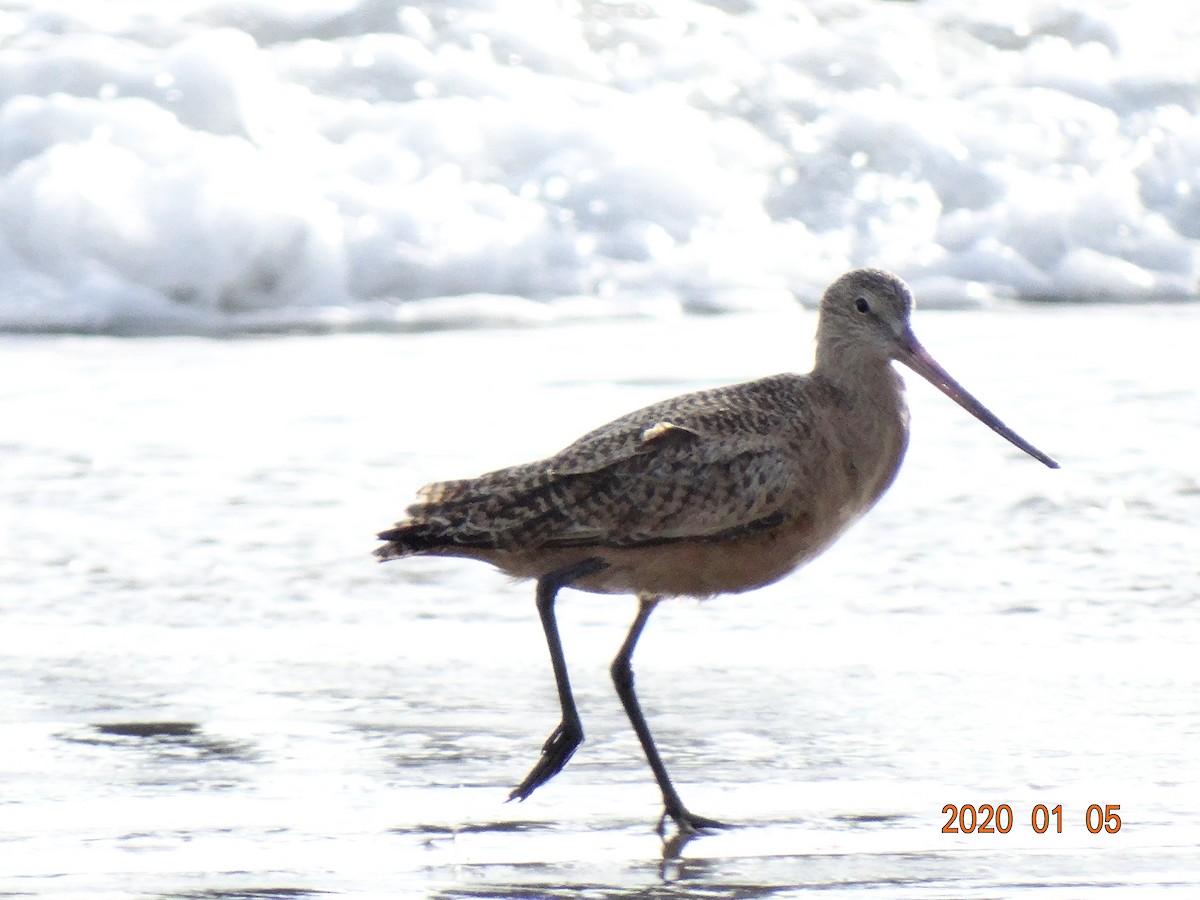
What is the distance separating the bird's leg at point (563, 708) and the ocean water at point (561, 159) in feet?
17.4

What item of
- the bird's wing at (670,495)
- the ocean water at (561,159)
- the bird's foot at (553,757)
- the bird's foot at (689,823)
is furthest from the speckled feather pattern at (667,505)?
the ocean water at (561,159)

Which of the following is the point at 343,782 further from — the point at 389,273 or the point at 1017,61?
the point at 1017,61

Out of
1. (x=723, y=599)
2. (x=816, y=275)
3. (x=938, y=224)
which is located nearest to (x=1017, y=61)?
(x=938, y=224)

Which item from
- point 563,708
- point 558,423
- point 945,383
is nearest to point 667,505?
point 563,708

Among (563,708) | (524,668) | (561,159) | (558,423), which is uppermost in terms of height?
(561,159)

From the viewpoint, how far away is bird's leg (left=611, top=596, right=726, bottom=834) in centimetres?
332

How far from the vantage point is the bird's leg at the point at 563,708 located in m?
3.43

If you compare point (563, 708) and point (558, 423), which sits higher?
point (558, 423)

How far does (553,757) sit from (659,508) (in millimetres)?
500

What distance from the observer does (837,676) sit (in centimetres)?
423

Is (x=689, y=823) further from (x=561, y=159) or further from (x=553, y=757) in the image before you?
(x=561, y=159)

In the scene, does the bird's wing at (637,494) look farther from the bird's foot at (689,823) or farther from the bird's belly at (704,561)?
the bird's foot at (689,823)

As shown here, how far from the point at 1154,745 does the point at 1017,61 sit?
9.21 meters

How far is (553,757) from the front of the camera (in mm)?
3469
